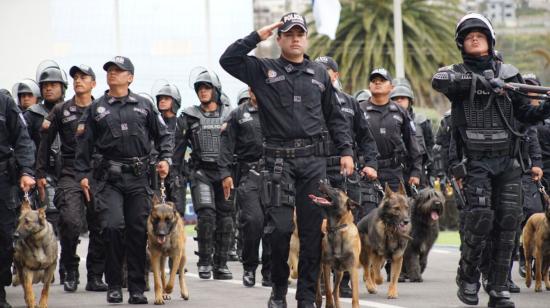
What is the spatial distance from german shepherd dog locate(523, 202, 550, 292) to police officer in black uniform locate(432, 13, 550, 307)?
2.07 metres

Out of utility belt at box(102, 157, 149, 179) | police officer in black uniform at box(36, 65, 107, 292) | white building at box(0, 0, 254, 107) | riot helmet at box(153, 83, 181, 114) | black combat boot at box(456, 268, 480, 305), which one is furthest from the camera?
white building at box(0, 0, 254, 107)

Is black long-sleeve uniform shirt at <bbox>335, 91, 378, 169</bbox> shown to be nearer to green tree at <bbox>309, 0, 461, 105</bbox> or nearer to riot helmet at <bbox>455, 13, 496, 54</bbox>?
riot helmet at <bbox>455, 13, 496, 54</bbox>

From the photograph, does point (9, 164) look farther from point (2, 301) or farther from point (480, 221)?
point (480, 221)

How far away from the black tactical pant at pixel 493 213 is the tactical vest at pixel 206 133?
16.6ft

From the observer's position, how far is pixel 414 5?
153 ft

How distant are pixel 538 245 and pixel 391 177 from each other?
1.99 m

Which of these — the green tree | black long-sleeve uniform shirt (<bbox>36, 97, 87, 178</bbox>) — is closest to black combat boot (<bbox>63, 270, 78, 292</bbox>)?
black long-sleeve uniform shirt (<bbox>36, 97, 87, 178</bbox>)

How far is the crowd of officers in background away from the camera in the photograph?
12422 millimetres

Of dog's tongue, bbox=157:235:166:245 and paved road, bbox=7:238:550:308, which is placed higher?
dog's tongue, bbox=157:235:166:245

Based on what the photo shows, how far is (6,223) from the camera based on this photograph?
39.4 ft

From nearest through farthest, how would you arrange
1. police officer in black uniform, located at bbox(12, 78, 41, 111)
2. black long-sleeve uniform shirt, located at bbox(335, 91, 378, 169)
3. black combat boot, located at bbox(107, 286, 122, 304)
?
black combat boot, located at bbox(107, 286, 122, 304)
black long-sleeve uniform shirt, located at bbox(335, 91, 378, 169)
police officer in black uniform, located at bbox(12, 78, 41, 111)

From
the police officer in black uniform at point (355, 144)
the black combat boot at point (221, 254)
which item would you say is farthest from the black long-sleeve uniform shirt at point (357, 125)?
the black combat boot at point (221, 254)

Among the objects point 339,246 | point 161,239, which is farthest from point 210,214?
point 339,246

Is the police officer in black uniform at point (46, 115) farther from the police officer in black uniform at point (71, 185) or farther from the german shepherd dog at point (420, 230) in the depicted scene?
the german shepherd dog at point (420, 230)
